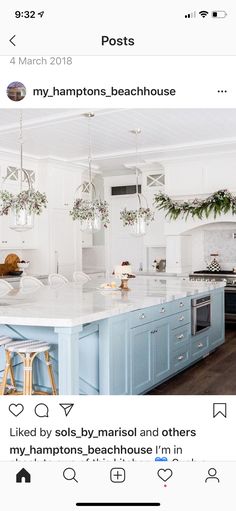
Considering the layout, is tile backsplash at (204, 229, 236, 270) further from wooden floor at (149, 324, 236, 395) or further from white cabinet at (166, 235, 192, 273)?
wooden floor at (149, 324, 236, 395)

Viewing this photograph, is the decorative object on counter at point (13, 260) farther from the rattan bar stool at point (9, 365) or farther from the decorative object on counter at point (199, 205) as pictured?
the rattan bar stool at point (9, 365)

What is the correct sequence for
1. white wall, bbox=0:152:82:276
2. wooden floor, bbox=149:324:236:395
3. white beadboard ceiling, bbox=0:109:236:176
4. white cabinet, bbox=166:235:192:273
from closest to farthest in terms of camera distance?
1. wooden floor, bbox=149:324:236:395
2. white beadboard ceiling, bbox=0:109:236:176
3. white wall, bbox=0:152:82:276
4. white cabinet, bbox=166:235:192:273

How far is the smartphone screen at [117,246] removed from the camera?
0.91 m

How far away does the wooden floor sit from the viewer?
11.1ft

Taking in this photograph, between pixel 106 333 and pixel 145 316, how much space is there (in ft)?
1.61

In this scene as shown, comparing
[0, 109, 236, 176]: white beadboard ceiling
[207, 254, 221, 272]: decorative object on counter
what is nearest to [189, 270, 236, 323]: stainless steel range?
[207, 254, 221, 272]: decorative object on counter
